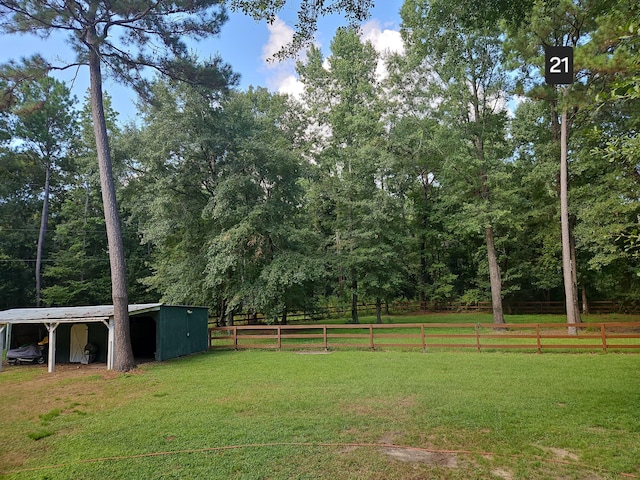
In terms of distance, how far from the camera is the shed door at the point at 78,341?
11586 mm

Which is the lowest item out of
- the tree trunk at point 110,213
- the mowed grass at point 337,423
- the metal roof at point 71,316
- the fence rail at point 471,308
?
the fence rail at point 471,308

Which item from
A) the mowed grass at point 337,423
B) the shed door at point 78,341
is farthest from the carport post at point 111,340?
the shed door at point 78,341

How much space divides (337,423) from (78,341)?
1033cm

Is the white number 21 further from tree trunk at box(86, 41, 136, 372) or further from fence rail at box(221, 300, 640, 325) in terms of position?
fence rail at box(221, 300, 640, 325)

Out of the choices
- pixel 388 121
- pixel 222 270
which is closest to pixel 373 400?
pixel 222 270

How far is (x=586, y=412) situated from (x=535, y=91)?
12.0m

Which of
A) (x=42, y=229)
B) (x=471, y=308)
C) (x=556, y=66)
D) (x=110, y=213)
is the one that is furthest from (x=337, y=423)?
(x=42, y=229)

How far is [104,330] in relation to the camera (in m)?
11.8

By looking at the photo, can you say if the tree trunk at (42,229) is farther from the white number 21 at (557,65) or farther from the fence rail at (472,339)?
the white number 21 at (557,65)

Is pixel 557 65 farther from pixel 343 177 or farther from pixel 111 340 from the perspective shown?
pixel 343 177

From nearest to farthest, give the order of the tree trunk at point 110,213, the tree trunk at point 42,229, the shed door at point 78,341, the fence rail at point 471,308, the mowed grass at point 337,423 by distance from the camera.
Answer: the mowed grass at point 337,423, the tree trunk at point 110,213, the shed door at point 78,341, the fence rail at point 471,308, the tree trunk at point 42,229

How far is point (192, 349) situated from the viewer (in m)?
12.3

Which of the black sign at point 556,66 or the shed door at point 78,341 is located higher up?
the black sign at point 556,66

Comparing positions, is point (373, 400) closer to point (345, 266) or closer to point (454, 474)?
Answer: point (454, 474)
